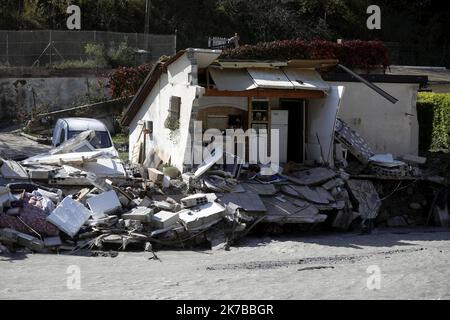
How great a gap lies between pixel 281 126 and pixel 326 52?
10.8 m

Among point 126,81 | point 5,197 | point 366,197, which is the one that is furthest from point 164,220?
point 126,81

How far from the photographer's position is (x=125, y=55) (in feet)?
107

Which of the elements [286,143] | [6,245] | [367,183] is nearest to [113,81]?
[286,143]

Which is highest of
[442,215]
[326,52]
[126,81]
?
[326,52]

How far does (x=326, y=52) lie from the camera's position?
29.6 m

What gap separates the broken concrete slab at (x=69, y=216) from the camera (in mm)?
14023

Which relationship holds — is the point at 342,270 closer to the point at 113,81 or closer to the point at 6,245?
the point at 6,245

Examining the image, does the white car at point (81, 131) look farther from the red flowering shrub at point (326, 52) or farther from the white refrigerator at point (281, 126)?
the red flowering shrub at point (326, 52)

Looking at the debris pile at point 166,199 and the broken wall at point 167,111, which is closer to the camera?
the debris pile at point 166,199

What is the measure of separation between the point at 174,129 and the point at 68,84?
13.5m

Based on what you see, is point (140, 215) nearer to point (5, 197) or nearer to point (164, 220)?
point (164, 220)

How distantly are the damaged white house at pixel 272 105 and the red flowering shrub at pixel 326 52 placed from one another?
318 inches

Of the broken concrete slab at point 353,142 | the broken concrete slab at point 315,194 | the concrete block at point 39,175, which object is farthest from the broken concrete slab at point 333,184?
the concrete block at point 39,175

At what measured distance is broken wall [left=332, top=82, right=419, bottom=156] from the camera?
21094 millimetres
